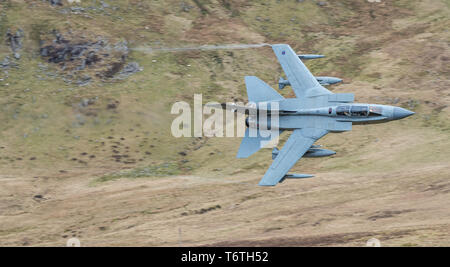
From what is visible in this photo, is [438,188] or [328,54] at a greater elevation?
[328,54]

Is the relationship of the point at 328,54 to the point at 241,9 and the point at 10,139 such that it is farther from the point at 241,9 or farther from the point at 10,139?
the point at 10,139

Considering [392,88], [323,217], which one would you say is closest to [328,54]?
[392,88]

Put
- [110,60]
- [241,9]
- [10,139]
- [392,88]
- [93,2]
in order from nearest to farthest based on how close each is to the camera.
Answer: [10,139], [392,88], [110,60], [93,2], [241,9]

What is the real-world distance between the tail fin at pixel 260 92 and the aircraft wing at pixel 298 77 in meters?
1.79

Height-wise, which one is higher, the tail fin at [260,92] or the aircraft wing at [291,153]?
the tail fin at [260,92]

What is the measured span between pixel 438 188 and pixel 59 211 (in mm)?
28548

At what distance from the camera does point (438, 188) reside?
39719mm

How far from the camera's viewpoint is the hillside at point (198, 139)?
3856 cm

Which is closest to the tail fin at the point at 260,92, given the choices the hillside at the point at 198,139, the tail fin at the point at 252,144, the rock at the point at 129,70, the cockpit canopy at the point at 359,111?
the tail fin at the point at 252,144

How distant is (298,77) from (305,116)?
361 centimetres

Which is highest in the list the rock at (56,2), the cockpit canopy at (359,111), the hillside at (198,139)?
the rock at (56,2)

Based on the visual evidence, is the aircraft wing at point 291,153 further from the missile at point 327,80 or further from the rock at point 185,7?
the rock at point 185,7

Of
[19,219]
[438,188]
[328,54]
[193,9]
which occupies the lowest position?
[19,219]

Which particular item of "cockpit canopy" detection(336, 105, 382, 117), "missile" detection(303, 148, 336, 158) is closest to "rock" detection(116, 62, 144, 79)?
"missile" detection(303, 148, 336, 158)
